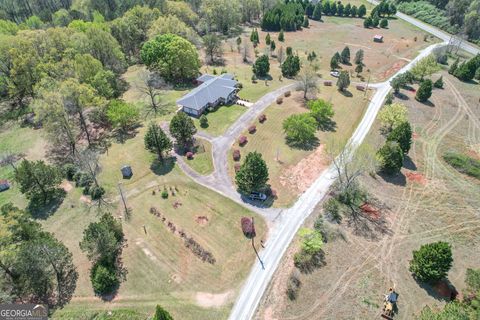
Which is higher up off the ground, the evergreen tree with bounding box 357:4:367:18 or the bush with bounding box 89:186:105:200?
the evergreen tree with bounding box 357:4:367:18

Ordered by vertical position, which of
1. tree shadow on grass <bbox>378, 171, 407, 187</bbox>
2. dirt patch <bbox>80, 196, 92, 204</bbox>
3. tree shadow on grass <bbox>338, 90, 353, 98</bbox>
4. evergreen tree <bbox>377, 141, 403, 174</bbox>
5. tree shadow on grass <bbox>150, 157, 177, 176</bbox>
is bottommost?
dirt patch <bbox>80, 196, 92, 204</bbox>

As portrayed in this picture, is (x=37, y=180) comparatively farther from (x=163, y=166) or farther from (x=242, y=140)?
(x=242, y=140)

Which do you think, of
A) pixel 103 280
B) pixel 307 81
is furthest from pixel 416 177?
pixel 103 280

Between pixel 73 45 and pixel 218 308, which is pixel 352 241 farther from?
pixel 73 45

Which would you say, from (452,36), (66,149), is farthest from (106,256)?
(452,36)

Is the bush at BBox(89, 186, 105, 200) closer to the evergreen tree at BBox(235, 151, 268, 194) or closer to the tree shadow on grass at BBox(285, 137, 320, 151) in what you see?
the evergreen tree at BBox(235, 151, 268, 194)

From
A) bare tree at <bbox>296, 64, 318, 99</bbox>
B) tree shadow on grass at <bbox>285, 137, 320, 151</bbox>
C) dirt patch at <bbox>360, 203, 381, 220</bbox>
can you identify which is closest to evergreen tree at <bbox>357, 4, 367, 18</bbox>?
bare tree at <bbox>296, 64, 318, 99</bbox>

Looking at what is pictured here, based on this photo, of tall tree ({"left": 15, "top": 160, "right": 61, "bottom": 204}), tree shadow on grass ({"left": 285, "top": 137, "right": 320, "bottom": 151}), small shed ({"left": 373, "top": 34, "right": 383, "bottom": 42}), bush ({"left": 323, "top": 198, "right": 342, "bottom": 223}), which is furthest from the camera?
small shed ({"left": 373, "top": 34, "right": 383, "bottom": 42})

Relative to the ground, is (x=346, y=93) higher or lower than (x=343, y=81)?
lower
